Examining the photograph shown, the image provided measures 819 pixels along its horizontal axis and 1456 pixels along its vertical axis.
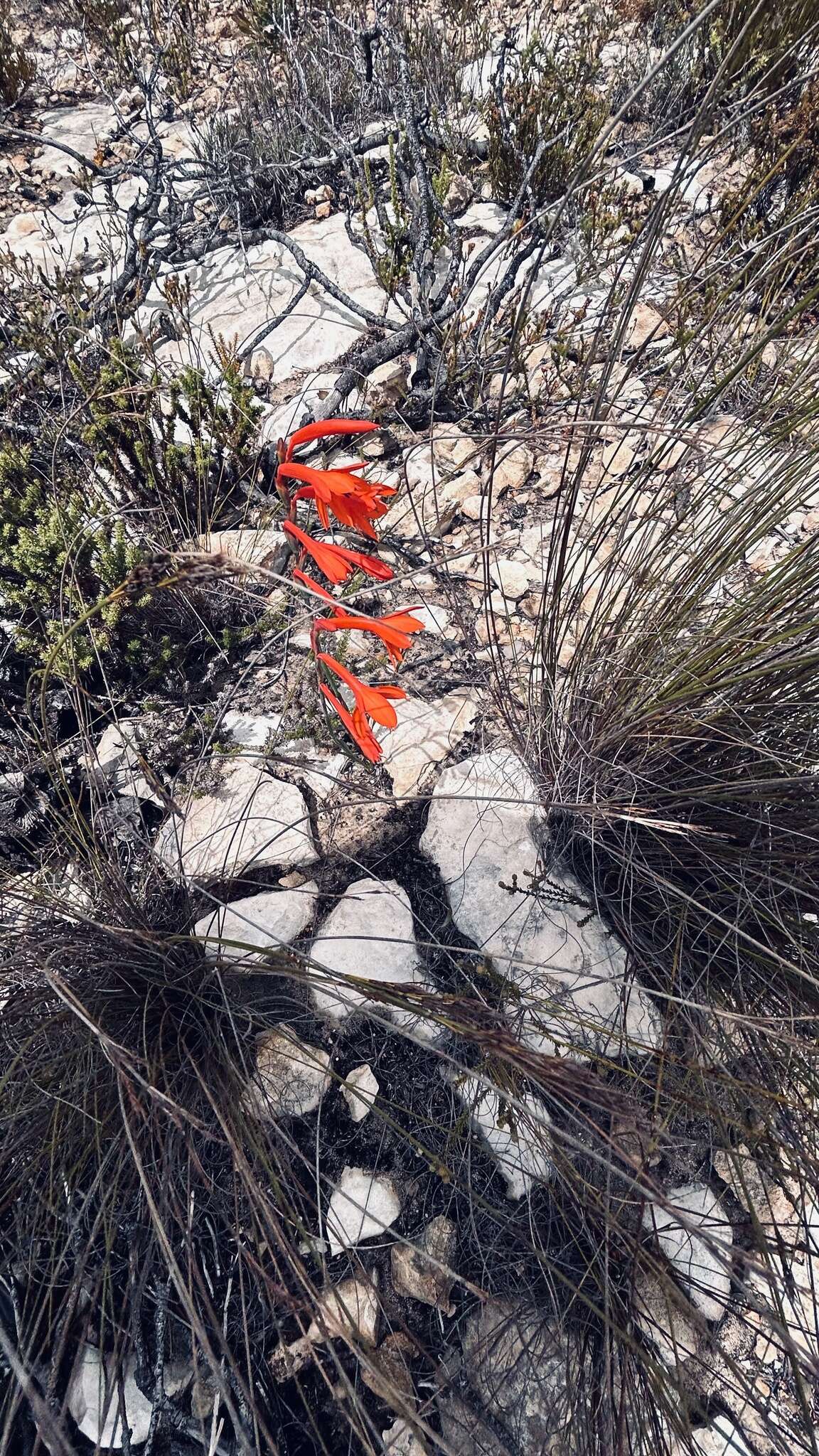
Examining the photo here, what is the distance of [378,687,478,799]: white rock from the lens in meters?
2.09

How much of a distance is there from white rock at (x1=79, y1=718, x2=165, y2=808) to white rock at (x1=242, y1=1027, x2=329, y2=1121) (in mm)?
668

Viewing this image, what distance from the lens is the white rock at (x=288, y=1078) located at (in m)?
1.67

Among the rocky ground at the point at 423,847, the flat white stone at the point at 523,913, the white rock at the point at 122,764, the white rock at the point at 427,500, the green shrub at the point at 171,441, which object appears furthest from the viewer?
the white rock at the point at 427,500

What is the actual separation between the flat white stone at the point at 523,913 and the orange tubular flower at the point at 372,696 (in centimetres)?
27

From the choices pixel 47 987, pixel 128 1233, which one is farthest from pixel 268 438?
pixel 128 1233

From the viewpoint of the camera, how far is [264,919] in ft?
6.09

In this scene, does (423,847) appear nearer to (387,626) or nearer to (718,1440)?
(387,626)

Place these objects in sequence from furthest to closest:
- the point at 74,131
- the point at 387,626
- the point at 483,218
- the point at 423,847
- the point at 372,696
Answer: the point at 74,131, the point at 483,218, the point at 423,847, the point at 372,696, the point at 387,626

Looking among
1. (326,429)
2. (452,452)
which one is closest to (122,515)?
(452,452)

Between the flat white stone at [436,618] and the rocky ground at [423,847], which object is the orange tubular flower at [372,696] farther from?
the flat white stone at [436,618]

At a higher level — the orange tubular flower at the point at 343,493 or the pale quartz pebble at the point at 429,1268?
the orange tubular flower at the point at 343,493

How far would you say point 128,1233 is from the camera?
4.88ft

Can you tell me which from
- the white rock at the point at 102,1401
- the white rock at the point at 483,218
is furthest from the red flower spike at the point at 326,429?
the white rock at the point at 483,218

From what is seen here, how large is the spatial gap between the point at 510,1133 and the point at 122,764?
1.32 m
